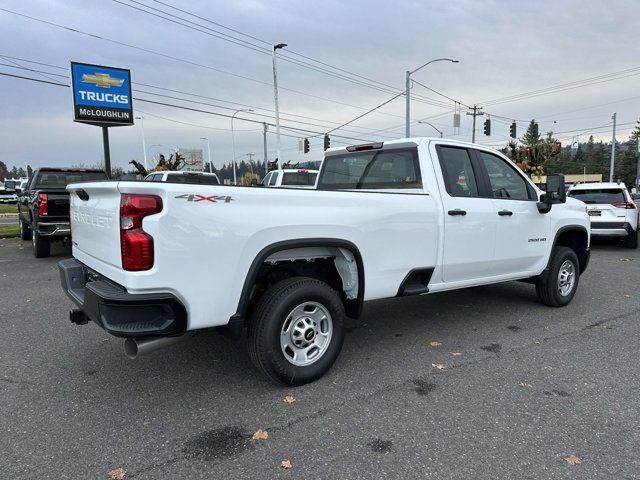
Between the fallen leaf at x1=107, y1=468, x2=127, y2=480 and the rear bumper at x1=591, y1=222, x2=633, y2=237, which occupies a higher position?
the rear bumper at x1=591, y1=222, x2=633, y2=237

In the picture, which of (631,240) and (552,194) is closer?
(552,194)

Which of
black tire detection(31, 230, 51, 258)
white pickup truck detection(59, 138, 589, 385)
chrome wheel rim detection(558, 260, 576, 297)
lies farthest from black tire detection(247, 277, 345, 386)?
black tire detection(31, 230, 51, 258)

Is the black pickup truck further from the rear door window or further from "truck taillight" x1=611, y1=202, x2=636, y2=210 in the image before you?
"truck taillight" x1=611, y1=202, x2=636, y2=210

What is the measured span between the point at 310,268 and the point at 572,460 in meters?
2.29

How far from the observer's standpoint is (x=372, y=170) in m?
4.90

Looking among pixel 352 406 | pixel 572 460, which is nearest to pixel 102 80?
pixel 352 406

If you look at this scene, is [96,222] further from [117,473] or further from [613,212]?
[613,212]

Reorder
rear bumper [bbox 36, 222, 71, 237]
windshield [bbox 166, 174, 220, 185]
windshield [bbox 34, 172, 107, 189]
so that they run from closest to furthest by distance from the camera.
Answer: rear bumper [bbox 36, 222, 71, 237] → windshield [bbox 34, 172, 107, 189] → windshield [bbox 166, 174, 220, 185]

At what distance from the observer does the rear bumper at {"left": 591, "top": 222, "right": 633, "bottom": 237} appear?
1113cm

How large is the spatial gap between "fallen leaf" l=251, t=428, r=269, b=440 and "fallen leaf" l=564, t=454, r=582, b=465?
1807 millimetres

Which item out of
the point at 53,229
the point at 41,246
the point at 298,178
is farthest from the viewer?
the point at 298,178

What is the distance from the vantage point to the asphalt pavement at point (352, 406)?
2.64 meters

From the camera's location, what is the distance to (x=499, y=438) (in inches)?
114

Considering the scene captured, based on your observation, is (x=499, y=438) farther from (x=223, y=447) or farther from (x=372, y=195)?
(x=372, y=195)
